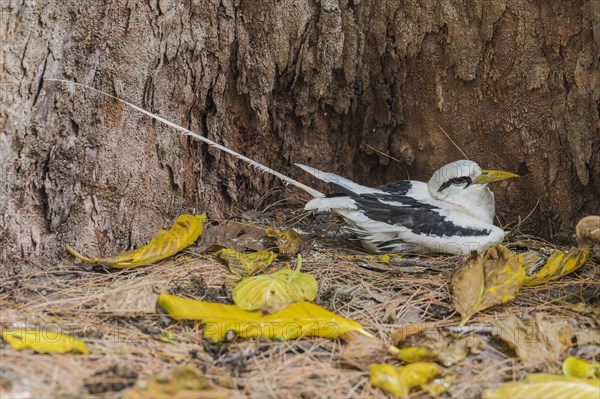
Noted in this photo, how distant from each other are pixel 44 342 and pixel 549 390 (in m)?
1.95

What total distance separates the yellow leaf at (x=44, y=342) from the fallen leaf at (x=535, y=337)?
1.75m

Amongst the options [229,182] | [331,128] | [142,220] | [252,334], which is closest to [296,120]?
[331,128]

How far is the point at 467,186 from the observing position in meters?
4.33

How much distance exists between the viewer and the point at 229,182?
452 centimetres

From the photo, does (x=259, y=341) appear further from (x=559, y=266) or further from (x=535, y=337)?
(x=559, y=266)

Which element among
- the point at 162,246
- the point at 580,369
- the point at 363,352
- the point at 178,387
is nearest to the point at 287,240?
the point at 162,246

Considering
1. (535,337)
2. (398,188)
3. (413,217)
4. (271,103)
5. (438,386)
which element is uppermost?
(271,103)

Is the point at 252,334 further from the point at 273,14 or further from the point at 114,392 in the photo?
the point at 273,14

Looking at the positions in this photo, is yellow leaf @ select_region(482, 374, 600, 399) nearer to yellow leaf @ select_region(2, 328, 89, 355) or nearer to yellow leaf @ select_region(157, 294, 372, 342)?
yellow leaf @ select_region(157, 294, 372, 342)

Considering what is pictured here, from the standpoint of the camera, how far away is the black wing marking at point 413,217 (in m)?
4.11

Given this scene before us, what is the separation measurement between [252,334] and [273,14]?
207cm

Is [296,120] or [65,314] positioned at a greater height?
[296,120]

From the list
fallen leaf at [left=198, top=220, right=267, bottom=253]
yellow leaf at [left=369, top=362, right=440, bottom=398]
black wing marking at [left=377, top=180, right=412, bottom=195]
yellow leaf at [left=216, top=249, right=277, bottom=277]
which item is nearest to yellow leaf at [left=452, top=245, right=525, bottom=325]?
yellow leaf at [left=369, top=362, right=440, bottom=398]

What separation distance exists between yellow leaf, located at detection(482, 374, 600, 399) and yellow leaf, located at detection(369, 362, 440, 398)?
0.74ft
